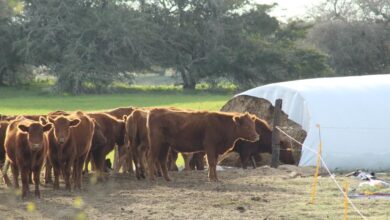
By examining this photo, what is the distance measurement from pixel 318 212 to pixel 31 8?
47055 millimetres

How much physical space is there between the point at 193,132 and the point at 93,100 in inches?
1318

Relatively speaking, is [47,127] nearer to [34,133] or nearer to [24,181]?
[34,133]

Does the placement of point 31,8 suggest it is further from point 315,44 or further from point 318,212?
point 318,212

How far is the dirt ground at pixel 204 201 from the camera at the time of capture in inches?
464

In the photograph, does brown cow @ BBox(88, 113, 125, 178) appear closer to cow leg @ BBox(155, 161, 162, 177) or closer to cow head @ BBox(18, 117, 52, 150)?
cow leg @ BBox(155, 161, 162, 177)

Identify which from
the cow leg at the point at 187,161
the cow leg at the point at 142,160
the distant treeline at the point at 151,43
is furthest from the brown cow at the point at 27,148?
the distant treeline at the point at 151,43

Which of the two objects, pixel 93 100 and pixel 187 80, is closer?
pixel 93 100

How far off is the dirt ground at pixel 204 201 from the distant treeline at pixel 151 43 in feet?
129

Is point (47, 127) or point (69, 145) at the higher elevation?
point (47, 127)

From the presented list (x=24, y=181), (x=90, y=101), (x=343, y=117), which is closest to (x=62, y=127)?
(x=24, y=181)

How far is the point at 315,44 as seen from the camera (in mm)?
70875

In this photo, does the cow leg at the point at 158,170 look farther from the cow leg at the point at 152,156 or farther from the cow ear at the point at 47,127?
the cow ear at the point at 47,127

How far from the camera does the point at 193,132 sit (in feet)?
53.6

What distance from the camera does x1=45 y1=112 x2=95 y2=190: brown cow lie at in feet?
→ 46.6
